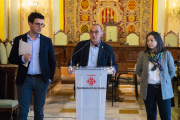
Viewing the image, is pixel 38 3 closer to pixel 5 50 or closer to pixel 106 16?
pixel 106 16

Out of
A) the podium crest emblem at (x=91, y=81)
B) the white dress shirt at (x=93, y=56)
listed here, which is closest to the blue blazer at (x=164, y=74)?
the white dress shirt at (x=93, y=56)

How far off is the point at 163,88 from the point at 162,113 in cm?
27

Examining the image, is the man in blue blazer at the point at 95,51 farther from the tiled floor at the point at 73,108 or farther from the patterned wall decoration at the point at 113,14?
the patterned wall decoration at the point at 113,14

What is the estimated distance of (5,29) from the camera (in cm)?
952

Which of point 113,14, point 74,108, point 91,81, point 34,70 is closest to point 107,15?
point 113,14

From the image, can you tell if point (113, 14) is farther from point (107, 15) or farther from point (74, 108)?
point (74, 108)

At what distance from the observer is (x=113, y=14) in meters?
11.5

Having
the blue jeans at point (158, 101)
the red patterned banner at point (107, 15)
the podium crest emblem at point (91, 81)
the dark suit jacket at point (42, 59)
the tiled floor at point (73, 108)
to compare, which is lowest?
the tiled floor at point (73, 108)

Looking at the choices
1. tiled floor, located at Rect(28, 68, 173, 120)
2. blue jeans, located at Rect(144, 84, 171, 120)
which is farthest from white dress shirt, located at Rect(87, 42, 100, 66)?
tiled floor, located at Rect(28, 68, 173, 120)

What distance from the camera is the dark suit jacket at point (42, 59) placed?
2131 millimetres

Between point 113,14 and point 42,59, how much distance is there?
970 centimetres

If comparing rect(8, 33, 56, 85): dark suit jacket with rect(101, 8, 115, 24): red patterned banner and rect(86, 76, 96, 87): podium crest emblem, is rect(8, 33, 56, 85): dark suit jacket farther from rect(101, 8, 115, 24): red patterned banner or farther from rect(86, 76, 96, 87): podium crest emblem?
rect(101, 8, 115, 24): red patterned banner

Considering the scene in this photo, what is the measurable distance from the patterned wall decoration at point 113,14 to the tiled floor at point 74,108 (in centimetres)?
677

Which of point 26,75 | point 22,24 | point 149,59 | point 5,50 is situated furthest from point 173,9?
point 26,75
